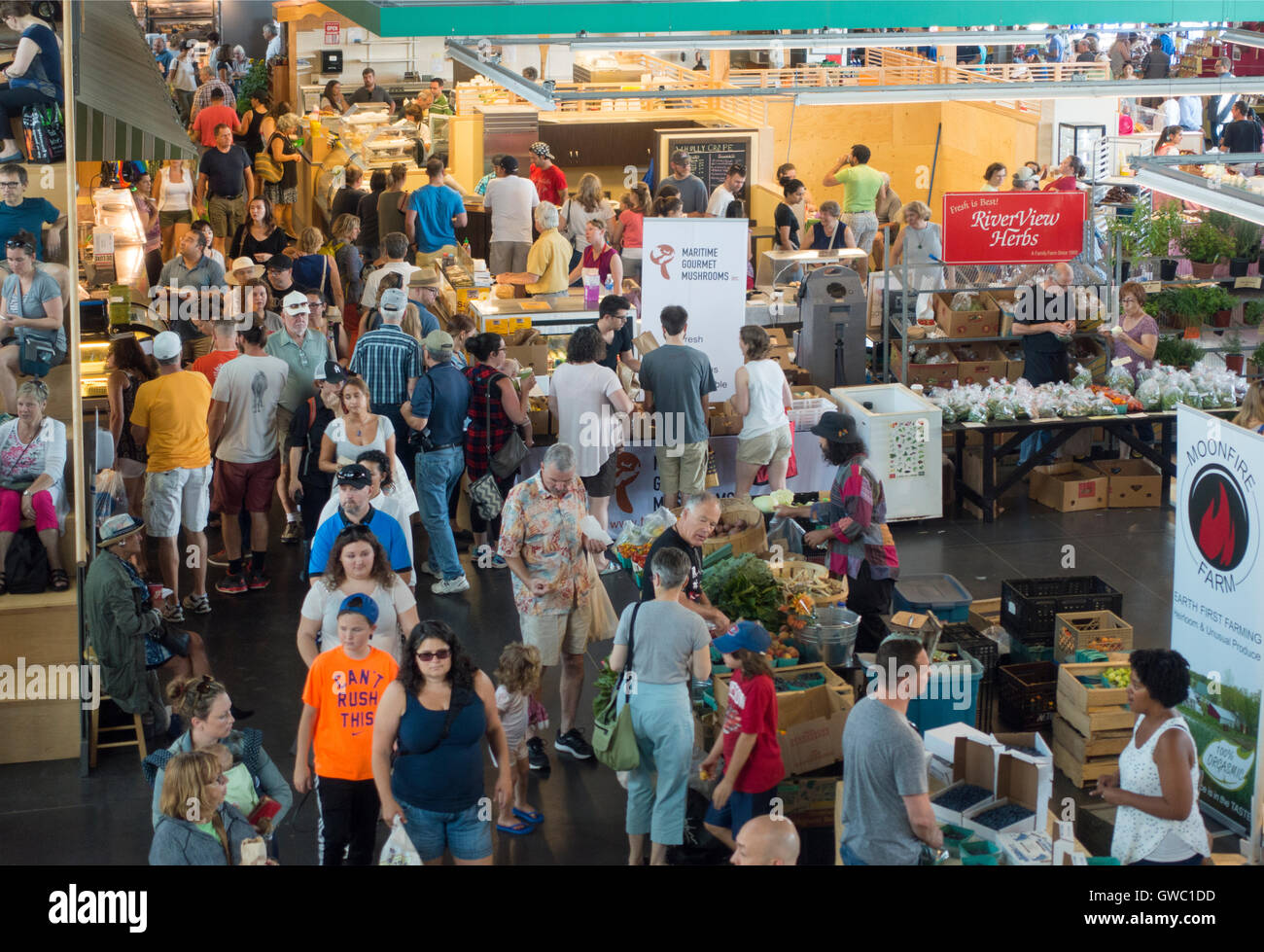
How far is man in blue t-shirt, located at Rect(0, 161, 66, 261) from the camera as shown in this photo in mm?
8875

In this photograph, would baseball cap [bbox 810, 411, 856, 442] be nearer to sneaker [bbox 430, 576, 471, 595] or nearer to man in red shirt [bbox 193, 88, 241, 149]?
sneaker [bbox 430, 576, 471, 595]

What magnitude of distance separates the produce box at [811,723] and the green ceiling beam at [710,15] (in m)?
6.39

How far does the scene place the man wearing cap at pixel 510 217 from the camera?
14.0 m

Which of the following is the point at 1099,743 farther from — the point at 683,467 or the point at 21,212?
the point at 21,212

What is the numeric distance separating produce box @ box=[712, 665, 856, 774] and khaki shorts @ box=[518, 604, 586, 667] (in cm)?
78

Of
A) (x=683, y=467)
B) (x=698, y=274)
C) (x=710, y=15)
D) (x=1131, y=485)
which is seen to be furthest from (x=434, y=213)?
(x=1131, y=485)

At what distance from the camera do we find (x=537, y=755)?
7.26m

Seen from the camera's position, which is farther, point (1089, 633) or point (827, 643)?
point (1089, 633)

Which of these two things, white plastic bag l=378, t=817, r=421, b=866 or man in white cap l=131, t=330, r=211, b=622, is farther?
man in white cap l=131, t=330, r=211, b=622

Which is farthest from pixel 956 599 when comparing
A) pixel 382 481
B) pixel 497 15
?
pixel 497 15

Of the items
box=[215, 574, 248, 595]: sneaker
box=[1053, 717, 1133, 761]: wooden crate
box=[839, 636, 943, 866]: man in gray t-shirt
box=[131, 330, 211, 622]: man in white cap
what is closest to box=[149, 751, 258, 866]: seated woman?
box=[839, 636, 943, 866]: man in gray t-shirt

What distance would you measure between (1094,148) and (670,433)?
912 centimetres

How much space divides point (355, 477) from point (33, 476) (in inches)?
73.6

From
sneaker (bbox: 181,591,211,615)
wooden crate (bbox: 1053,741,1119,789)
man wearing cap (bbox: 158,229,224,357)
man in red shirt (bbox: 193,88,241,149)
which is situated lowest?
wooden crate (bbox: 1053,741,1119,789)
